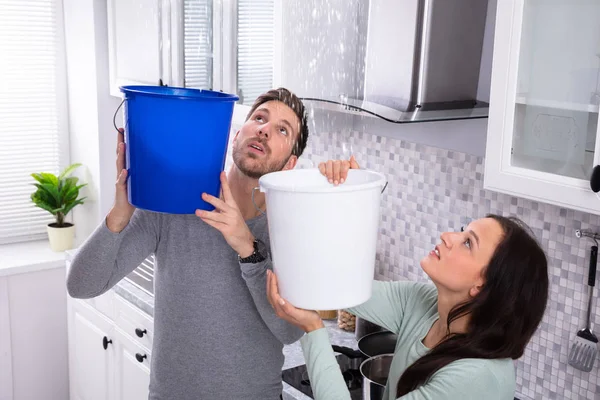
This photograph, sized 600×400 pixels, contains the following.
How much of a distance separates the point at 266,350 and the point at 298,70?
2.89 feet

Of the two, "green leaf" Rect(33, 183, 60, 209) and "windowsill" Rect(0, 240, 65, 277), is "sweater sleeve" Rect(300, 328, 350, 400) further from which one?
"green leaf" Rect(33, 183, 60, 209)

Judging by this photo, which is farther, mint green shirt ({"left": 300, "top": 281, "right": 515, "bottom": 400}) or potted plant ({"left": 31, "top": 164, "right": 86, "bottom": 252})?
potted plant ({"left": 31, "top": 164, "right": 86, "bottom": 252})

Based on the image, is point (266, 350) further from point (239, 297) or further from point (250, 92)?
point (250, 92)

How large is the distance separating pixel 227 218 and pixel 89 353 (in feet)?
6.52

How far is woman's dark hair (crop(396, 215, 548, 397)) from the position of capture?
1.32 metres

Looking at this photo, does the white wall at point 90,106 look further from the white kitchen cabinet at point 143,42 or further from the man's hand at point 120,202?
the man's hand at point 120,202

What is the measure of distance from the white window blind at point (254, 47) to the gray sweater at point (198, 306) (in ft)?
2.57

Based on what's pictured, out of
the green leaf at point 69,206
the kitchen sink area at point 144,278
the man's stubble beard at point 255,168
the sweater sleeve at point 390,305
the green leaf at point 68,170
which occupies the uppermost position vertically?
the man's stubble beard at point 255,168

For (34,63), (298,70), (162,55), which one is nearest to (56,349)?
(34,63)

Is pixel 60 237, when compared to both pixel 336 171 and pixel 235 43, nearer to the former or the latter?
pixel 235 43

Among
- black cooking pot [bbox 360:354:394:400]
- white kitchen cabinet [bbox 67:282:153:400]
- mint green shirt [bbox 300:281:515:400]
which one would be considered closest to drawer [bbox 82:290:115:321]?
white kitchen cabinet [bbox 67:282:153:400]

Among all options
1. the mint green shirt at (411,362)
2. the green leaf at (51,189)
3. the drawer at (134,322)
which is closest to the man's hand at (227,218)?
the mint green shirt at (411,362)

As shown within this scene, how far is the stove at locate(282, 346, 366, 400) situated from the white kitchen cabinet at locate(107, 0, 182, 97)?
1190 millimetres

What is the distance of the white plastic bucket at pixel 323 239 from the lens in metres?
1.29
